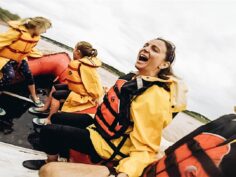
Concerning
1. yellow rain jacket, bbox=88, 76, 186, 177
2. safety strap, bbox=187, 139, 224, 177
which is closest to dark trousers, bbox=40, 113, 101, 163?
yellow rain jacket, bbox=88, 76, 186, 177

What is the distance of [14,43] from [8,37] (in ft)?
0.42

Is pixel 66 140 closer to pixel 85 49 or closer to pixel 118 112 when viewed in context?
pixel 118 112

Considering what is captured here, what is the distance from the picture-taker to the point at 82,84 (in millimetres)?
4918

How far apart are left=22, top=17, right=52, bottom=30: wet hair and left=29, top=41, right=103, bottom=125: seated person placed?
52 centimetres

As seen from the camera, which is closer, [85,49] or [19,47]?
[85,49]

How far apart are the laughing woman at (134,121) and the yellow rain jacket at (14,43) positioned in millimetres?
2482

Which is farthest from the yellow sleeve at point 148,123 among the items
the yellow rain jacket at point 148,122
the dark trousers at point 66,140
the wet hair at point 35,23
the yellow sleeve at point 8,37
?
the yellow sleeve at point 8,37

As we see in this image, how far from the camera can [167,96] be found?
2516mm

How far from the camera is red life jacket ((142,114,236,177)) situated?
163cm

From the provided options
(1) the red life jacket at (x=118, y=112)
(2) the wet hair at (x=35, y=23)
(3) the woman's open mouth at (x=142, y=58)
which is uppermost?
(3) the woman's open mouth at (x=142, y=58)

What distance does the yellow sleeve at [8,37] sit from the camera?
16.2ft

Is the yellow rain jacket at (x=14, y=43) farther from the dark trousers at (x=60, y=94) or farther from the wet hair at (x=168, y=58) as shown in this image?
the wet hair at (x=168, y=58)

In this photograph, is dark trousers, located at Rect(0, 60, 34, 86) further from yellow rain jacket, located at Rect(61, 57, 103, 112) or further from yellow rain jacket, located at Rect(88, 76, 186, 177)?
yellow rain jacket, located at Rect(88, 76, 186, 177)

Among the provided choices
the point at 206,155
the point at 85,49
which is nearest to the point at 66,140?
the point at 206,155
